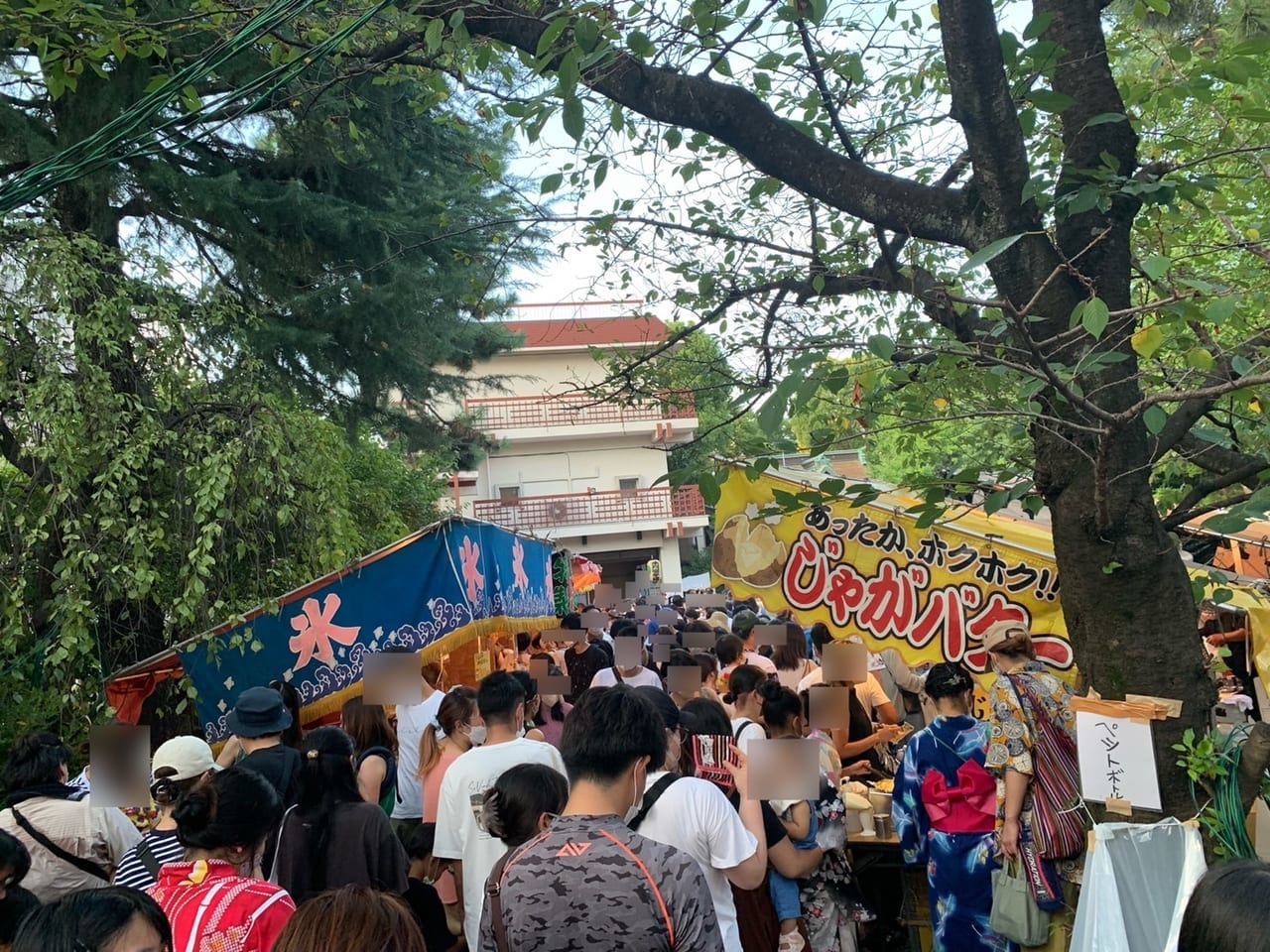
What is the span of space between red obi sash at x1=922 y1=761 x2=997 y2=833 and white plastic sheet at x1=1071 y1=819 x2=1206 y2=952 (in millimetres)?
1252

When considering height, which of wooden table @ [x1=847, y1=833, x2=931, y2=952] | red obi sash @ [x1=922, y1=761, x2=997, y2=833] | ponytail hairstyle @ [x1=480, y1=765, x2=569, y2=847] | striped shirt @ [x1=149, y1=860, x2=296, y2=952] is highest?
ponytail hairstyle @ [x1=480, y1=765, x2=569, y2=847]

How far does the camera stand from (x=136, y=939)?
2.22m

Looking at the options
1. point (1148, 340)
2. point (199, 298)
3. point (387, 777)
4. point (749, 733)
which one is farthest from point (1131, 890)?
point (199, 298)

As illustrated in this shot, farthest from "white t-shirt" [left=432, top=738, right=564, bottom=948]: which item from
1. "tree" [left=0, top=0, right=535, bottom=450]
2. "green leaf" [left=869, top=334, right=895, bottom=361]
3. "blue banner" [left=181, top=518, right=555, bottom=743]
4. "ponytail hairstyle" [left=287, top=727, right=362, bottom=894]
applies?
"tree" [left=0, top=0, right=535, bottom=450]

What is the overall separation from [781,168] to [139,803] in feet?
12.5

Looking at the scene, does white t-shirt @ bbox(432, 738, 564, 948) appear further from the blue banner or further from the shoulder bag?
the blue banner

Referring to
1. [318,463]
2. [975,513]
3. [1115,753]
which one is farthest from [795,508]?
[318,463]

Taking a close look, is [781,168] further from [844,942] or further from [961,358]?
[844,942]

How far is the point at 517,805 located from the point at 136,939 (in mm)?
1144

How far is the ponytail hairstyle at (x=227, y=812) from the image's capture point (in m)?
2.75

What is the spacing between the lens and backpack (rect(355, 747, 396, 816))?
4.90m

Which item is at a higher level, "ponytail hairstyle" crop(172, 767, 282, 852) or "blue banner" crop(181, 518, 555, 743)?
"blue banner" crop(181, 518, 555, 743)

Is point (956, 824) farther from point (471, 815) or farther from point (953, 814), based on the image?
point (471, 815)

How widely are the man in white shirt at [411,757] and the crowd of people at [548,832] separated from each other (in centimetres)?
1
